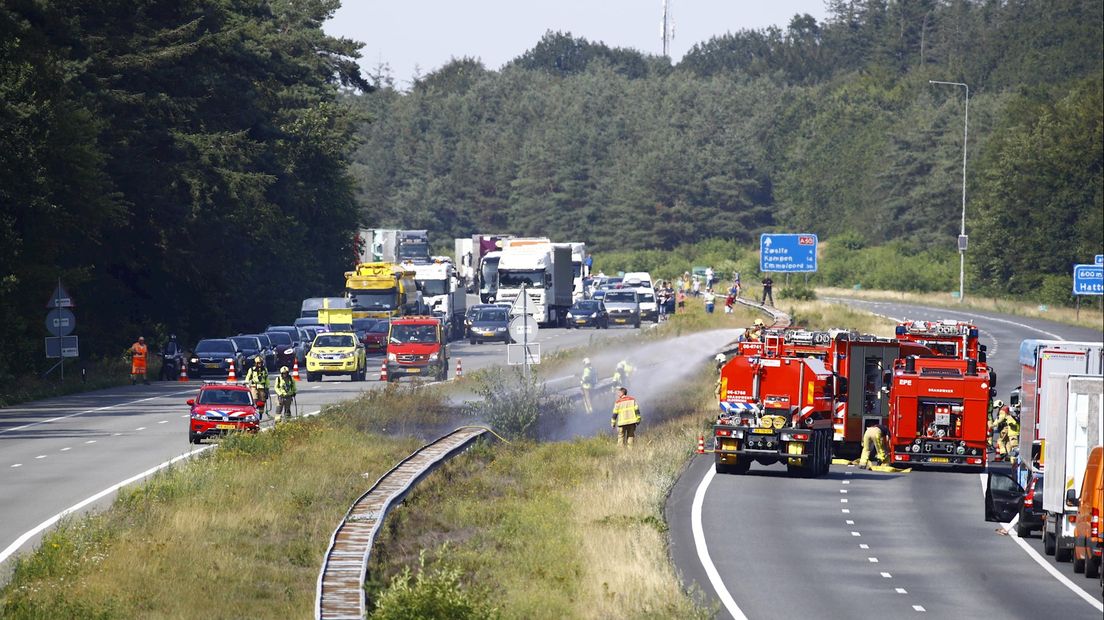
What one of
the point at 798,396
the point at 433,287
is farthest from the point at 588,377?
the point at 433,287

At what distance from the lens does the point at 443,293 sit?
8731cm

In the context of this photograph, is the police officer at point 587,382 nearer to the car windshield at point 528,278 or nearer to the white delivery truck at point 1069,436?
the white delivery truck at point 1069,436

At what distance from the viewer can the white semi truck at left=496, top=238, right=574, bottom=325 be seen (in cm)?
8388

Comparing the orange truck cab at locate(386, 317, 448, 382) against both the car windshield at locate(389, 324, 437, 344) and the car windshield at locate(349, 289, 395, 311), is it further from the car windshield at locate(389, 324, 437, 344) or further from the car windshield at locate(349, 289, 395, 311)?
the car windshield at locate(349, 289, 395, 311)

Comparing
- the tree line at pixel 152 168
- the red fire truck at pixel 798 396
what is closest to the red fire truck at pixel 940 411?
Result: the red fire truck at pixel 798 396

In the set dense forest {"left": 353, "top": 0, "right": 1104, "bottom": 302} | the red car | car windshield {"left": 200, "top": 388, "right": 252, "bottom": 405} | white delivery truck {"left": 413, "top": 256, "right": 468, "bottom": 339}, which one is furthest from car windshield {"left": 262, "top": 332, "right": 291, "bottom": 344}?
dense forest {"left": 353, "top": 0, "right": 1104, "bottom": 302}

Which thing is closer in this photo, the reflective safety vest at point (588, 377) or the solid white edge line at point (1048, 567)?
the solid white edge line at point (1048, 567)

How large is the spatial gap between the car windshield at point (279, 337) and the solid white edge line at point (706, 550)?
2946 cm

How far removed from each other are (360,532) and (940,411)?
47.9 ft

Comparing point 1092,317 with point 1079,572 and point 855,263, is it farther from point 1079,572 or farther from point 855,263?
point 1079,572

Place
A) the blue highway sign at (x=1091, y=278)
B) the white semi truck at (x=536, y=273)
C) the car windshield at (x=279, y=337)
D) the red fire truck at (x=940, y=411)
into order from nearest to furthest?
the red fire truck at (x=940, y=411)
the car windshield at (x=279, y=337)
the blue highway sign at (x=1091, y=278)
the white semi truck at (x=536, y=273)

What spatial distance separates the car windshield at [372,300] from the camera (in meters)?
76.6

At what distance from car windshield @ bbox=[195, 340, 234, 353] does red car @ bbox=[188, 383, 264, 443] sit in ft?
61.8

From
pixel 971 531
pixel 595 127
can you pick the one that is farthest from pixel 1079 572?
pixel 595 127
